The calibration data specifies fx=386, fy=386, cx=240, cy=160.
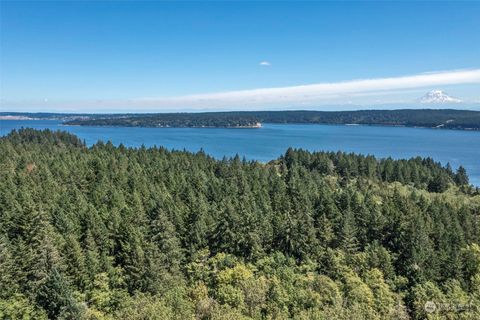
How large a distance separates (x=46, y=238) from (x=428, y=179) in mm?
90669

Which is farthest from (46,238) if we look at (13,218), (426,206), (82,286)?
(426,206)

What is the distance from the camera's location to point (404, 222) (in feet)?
160

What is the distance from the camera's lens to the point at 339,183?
97.2m

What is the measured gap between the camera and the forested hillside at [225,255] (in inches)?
1265

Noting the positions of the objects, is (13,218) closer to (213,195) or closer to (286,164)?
(213,195)

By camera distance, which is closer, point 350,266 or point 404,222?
point 350,266

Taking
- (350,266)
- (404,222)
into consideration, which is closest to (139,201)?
(350,266)

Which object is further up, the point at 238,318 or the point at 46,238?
the point at 46,238

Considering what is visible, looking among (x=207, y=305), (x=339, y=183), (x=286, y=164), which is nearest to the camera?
(x=207, y=305)

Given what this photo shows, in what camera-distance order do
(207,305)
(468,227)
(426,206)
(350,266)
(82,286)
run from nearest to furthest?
(207,305)
(82,286)
(350,266)
(468,227)
(426,206)

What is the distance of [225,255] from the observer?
4284cm

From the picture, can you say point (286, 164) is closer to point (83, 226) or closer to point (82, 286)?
point (83, 226)

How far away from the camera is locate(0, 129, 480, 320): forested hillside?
1265 inches

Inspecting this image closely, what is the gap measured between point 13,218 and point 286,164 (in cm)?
7973
